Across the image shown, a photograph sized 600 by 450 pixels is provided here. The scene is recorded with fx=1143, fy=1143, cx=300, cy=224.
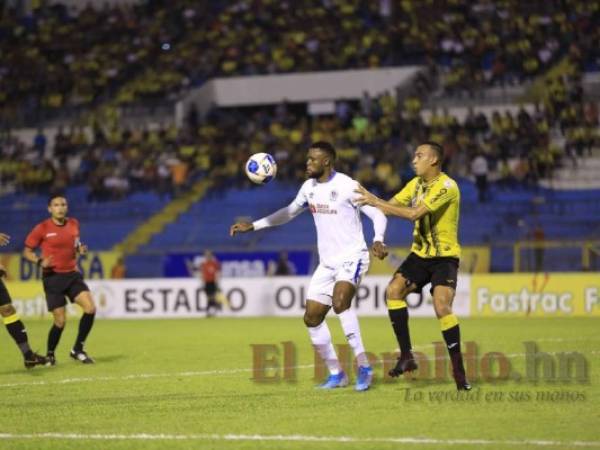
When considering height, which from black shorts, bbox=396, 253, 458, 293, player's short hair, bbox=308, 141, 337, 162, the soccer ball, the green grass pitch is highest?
player's short hair, bbox=308, 141, 337, 162

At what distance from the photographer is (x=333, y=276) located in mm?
11484

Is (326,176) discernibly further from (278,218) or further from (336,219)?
(278,218)

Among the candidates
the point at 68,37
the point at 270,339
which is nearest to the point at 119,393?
the point at 270,339

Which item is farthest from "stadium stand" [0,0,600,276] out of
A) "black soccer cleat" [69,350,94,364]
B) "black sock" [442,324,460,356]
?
"black sock" [442,324,460,356]

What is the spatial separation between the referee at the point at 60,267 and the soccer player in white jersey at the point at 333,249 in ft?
16.0

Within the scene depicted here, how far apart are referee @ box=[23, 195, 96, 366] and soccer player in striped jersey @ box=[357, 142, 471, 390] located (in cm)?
562

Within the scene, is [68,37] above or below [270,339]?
above

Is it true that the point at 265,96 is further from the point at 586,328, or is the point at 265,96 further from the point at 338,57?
the point at 586,328

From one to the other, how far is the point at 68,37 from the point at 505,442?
39078 millimetres

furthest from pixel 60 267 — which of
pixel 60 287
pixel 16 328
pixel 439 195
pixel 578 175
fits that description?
pixel 578 175

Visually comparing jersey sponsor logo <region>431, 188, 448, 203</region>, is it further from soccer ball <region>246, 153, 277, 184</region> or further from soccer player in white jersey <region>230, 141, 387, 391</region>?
soccer ball <region>246, 153, 277, 184</region>

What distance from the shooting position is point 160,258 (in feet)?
104

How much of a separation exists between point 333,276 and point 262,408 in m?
2.06

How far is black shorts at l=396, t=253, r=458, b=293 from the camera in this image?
10984mm
